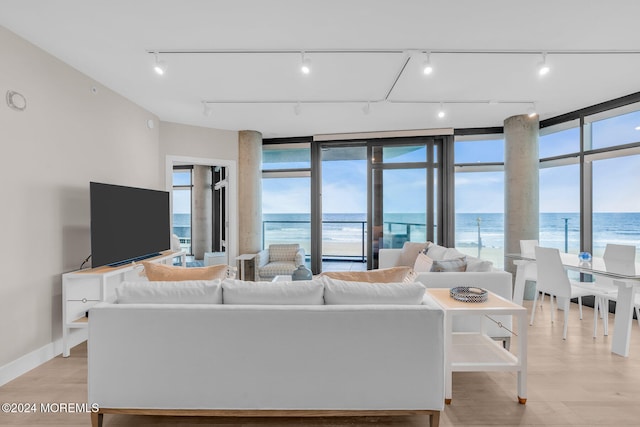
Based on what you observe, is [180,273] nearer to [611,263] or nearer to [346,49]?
[346,49]

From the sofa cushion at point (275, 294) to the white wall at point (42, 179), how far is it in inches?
76.9

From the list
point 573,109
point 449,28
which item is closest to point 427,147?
point 573,109

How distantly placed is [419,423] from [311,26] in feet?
9.31

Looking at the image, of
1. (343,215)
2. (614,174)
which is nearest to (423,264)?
(614,174)

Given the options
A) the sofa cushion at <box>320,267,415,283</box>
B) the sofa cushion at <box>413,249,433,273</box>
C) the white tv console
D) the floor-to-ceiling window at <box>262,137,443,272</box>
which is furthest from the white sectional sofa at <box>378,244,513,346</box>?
the white tv console

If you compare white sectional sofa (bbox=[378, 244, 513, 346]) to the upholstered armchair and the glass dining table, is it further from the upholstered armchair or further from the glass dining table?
the upholstered armchair

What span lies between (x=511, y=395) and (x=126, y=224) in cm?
396

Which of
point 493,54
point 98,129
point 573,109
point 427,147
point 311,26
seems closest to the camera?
point 311,26

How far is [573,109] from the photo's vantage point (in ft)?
14.5

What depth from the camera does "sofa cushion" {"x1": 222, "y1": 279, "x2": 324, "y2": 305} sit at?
6.47 feet

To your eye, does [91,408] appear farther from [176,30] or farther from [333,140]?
[333,140]

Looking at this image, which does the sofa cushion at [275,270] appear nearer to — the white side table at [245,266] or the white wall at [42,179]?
the white side table at [245,266]

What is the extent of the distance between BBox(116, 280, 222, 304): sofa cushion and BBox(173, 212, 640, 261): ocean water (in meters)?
4.13

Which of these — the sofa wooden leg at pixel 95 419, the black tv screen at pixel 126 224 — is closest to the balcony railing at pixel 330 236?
the black tv screen at pixel 126 224
